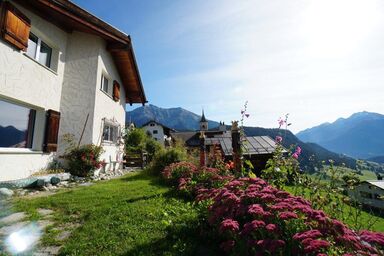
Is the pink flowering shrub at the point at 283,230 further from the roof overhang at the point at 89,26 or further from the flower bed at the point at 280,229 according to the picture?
the roof overhang at the point at 89,26

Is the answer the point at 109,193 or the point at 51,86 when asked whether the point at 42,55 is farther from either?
the point at 109,193

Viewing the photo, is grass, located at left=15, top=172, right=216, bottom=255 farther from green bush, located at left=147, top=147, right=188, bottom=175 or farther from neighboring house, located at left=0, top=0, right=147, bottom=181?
green bush, located at left=147, top=147, right=188, bottom=175

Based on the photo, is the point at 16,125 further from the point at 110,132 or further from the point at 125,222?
the point at 125,222

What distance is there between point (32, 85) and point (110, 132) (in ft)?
17.3

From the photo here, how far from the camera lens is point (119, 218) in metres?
4.22

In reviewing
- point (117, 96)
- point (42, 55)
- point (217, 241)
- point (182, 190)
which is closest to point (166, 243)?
point (217, 241)

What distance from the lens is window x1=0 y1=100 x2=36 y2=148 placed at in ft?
23.1

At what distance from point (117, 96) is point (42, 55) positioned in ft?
16.0

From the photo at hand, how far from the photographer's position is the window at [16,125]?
703 cm

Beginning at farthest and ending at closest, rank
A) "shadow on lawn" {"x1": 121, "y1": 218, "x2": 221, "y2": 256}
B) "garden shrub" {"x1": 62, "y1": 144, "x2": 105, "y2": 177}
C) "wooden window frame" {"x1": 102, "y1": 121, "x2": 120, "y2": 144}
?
"wooden window frame" {"x1": 102, "y1": 121, "x2": 120, "y2": 144}, "garden shrub" {"x1": 62, "y1": 144, "x2": 105, "y2": 177}, "shadow on lawn" {"x1": 121, "y1": 218, "x2": 221, "y2": 256}

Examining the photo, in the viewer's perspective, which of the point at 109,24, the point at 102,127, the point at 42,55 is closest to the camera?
the point at 42,55

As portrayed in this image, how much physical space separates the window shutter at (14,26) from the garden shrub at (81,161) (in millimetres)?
3796

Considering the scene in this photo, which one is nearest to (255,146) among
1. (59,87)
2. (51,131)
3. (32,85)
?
(51,131)

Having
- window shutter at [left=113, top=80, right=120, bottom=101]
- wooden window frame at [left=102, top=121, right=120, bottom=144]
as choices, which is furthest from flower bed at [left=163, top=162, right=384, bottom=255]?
window shutter at [left=113, top=80, right=120, bottom=101]
